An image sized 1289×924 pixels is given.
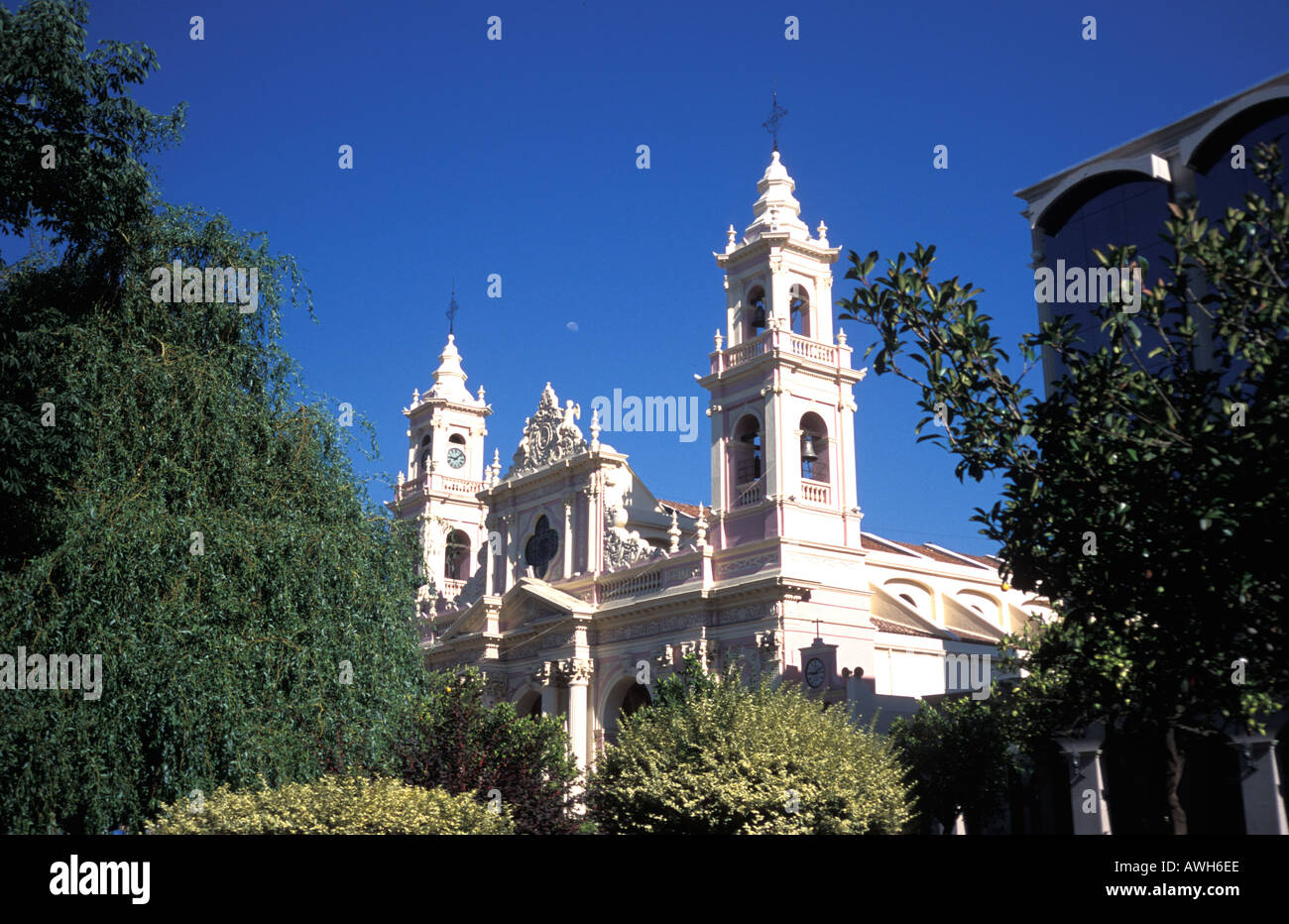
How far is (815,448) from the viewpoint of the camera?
37.2 m

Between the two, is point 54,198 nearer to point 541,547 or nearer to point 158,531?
point 158,531

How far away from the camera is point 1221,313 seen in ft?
37.8

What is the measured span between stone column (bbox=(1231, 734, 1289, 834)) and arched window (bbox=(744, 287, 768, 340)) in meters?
20.0

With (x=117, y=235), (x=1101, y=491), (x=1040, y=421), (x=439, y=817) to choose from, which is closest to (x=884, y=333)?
(x=1040, y=421)

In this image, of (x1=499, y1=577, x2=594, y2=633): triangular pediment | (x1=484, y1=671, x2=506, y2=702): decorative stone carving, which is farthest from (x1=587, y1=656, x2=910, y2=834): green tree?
(x1=484, y1=671, x2=506, y2=702): decorative stone carving

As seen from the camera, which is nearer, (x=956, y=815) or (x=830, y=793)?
(x=830, y=793)

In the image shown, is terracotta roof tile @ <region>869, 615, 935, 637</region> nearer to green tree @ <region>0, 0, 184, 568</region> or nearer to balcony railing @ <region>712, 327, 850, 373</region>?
balcony railing @ <region>712, 327, 850, 373</region>

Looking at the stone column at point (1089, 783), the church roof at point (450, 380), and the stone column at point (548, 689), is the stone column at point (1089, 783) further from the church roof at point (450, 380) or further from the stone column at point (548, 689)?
the church roof at point (450, 380)

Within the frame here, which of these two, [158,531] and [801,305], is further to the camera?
[801,305]

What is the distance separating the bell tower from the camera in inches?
1391

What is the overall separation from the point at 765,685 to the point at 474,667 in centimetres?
1996

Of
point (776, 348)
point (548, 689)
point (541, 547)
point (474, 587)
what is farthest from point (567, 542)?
point (776, 348)

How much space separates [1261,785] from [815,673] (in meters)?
12.0
